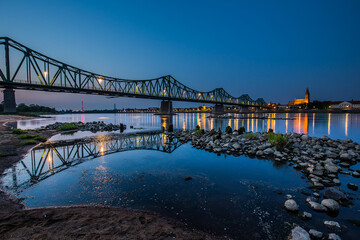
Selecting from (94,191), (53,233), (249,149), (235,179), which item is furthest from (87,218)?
(249,149)

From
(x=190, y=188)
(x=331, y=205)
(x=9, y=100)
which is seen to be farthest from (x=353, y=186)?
(x=9, y=100)

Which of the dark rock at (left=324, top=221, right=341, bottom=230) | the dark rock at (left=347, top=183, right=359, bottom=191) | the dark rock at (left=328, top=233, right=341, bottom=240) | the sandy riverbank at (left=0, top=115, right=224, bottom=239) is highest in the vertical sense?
the sandy riverbank at (left=0, top=115, right=224, bottom=239)

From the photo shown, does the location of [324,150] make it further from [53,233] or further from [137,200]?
[53,233]

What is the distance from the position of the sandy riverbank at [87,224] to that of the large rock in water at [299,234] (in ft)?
5.94

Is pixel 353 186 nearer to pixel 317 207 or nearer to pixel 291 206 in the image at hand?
pixel 317 207

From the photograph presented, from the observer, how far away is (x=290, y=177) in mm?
7348

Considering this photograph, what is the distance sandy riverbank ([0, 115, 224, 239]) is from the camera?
341 centimetres

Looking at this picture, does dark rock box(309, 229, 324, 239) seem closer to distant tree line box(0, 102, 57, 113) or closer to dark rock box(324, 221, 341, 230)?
dark rock box(324, 221, 341, 230)

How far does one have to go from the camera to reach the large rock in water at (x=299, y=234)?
11.8ft

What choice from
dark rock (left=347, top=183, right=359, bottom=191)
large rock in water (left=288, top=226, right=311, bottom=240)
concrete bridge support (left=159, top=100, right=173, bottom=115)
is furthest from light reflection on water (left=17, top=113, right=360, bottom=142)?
concrete bridge support (left=159, top=100, right=173, bottom=115)

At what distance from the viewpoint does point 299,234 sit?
3668 millimetres

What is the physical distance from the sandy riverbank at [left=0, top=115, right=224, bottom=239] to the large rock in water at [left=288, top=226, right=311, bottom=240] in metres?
1.81

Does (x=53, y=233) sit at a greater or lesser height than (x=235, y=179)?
greater

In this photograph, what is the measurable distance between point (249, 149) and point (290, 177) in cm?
470
